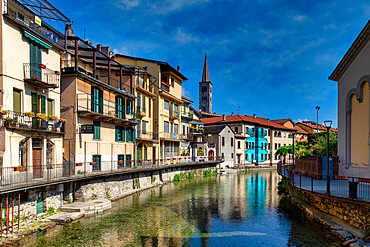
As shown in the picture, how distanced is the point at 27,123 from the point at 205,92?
99.7m

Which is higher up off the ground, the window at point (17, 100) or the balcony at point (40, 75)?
the balcony at point (40, 75)

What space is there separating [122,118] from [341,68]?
21.5m

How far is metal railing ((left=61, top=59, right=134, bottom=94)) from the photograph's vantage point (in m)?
25.4

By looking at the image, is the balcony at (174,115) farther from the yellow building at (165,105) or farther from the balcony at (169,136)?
the balcony at (169,136)

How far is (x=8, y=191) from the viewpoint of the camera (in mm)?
14891

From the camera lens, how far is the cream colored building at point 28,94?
57.4 feet

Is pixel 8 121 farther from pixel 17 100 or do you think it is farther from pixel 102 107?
pixel 102 107

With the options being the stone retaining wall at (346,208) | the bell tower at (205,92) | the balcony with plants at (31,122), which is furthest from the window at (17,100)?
the bell tower at (205,92)

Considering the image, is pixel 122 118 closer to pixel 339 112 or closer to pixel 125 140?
pixel 125 140

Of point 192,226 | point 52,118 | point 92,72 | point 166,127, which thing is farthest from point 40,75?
point 166,127

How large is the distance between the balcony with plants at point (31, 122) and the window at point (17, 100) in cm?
31

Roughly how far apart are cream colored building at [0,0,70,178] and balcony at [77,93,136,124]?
10.4 ft

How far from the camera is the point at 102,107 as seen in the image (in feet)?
93.6

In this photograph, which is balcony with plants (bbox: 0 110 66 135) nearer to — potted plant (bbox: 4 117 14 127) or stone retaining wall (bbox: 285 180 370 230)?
potted plant (bbox: 4 117 14 127)
